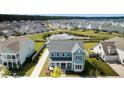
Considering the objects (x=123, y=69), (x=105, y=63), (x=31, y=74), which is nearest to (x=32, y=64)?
(x=31, y=74)

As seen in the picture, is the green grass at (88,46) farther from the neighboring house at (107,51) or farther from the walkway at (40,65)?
the walkway at (40,65)

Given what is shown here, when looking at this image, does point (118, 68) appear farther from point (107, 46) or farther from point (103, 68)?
point (107, 46)

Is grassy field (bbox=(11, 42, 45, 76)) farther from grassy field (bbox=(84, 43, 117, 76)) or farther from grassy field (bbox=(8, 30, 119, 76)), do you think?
grassy field (bbox=(84, 43, 117, 76))

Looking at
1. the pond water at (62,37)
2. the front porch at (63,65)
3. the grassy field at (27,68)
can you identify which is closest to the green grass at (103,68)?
the front porch at (63,65)

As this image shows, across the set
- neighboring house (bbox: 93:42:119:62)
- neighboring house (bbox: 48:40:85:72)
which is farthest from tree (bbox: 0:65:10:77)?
neighboring house (bbox: 93:42:119:62)

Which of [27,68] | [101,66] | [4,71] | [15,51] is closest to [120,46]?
[101,66]
